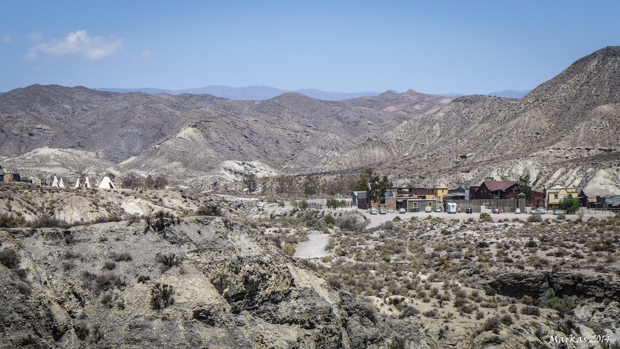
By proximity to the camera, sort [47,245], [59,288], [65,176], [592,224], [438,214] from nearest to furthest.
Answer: [59,288] < [47,245] < [592,224] < [438,214] < [65,176]

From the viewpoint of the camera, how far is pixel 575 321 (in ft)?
77.2

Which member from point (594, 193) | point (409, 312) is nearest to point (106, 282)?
point (409, 312)

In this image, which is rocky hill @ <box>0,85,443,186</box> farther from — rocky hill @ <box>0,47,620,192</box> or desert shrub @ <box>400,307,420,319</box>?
desert shrub @ <box>400,307,420,319</box>

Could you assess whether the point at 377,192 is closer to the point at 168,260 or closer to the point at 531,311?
the point at 531,311

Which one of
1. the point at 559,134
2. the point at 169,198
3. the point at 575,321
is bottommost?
the point at 575,321

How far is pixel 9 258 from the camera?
36.7ft

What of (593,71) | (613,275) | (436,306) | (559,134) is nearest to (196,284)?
(436,306)

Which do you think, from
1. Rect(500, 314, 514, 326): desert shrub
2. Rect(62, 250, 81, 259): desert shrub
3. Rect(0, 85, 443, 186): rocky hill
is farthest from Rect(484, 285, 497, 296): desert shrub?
Rect(0, 85, 443, 186): rocky hill

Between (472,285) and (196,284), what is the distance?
19469mm

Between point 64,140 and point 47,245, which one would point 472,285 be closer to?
point 47,245

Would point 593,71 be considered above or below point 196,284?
above

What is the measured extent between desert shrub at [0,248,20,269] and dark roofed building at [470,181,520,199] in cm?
6761

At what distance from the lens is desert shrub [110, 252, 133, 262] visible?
1293 centimetres

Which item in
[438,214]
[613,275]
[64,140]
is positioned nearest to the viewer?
[613,275]
